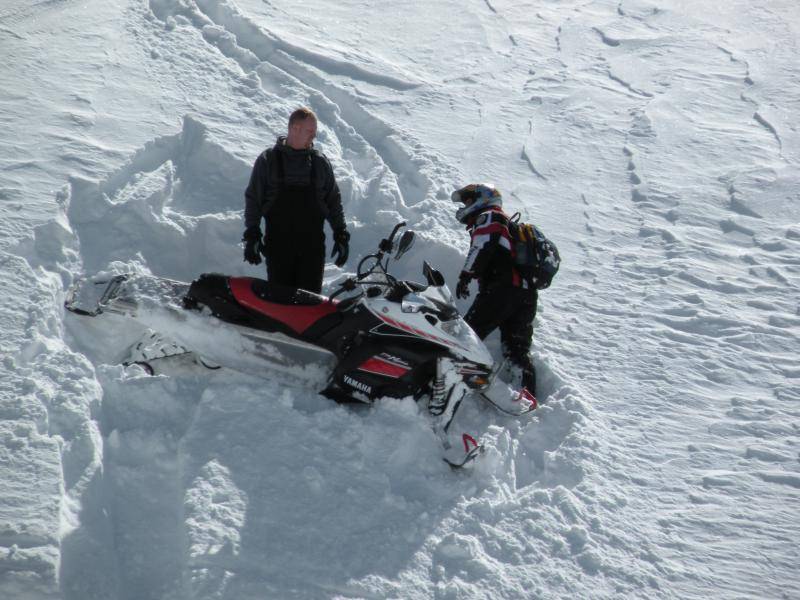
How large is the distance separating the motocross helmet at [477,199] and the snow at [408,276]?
2.99 ft

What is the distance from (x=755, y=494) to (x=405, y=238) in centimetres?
257

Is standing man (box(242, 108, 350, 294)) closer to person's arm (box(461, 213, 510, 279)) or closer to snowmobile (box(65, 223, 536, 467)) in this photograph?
snowmobile (box(65, 223, 536, 467))

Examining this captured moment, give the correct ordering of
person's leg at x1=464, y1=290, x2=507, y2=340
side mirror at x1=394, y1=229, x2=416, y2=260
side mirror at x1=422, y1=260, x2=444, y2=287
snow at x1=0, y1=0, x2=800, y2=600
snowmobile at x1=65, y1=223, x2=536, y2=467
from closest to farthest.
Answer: snow at x1=0, y1=0, x2=800, y2=600 → side mirror at x1=394, y1=229, x2=416, y2=260 → snowmobile at x1=65, y1=223, x2=536, y2=467 → side mirror at x1=422, y1=260, x2=444, y2=287 → person's leg at x1=464, y1=290, x2=507, y2=340

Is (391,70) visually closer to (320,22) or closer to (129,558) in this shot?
(320,22)

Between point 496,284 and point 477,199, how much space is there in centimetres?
62

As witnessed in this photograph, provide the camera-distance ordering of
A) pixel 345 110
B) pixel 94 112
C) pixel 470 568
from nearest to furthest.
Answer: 1. pixel 470 568
2. pixel 94 112
3. pixel 345 110

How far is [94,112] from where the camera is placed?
6242 millimetres

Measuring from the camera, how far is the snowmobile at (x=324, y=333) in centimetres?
421

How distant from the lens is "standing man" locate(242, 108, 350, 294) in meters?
4.63

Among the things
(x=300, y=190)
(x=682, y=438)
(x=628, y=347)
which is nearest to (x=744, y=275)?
(x=628, y=347)

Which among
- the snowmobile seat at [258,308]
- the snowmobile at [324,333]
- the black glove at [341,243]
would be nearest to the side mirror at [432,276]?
the snowmobile at [324,333]

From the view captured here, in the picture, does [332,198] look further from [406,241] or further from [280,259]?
[406,241]

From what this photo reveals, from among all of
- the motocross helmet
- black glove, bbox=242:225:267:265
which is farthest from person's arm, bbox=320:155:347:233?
the motocross helmet

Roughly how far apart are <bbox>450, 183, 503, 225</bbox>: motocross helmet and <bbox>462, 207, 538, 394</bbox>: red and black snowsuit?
47 mm
